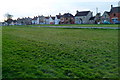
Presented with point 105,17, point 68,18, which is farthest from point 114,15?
point 68,18

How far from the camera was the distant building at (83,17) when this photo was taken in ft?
222

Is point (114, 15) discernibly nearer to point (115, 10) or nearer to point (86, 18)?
point (115, 10)

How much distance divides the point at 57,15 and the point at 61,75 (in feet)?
270

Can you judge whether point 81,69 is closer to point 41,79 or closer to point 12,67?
point 41,79

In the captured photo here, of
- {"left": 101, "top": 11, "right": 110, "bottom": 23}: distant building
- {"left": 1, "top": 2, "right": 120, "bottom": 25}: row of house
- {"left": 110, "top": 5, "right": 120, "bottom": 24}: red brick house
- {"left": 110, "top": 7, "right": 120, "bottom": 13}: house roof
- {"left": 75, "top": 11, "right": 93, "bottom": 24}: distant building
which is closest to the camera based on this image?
{"left": 110, "top": 7, "right": 120, "bottom": 13}: house roof

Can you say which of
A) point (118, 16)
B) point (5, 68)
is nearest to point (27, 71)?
point (5, 68)

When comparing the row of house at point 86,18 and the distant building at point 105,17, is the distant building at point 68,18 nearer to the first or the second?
the row of house at point 86,18

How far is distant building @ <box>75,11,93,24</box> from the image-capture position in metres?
67.6

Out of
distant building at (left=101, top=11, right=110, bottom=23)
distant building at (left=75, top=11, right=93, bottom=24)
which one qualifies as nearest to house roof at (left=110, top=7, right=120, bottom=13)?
distant building at (left=101, top=11, right=110, bottom=23)

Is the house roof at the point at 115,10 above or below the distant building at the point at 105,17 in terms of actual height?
above

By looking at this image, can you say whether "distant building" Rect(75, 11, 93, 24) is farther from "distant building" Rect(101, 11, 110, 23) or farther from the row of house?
"distant building" Rect(101, 11, 110, 23)

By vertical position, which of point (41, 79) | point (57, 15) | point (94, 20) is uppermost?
point (57, 15)

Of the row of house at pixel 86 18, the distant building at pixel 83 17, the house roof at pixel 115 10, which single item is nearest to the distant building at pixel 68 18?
the row of house at pixel 86 18

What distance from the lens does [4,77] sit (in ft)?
13.6
